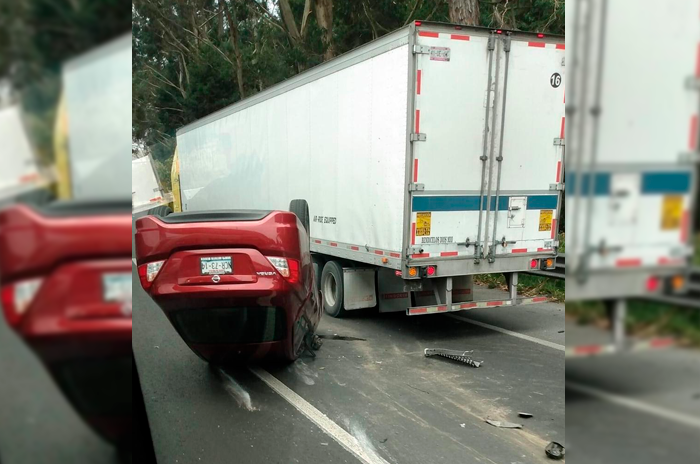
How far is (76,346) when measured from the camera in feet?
2.45

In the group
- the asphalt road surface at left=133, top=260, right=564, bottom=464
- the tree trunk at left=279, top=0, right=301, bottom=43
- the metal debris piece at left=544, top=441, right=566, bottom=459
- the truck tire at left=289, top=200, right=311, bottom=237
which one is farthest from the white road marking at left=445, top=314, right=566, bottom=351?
the tree trunk at left=279, top=0, right=301, bottom=43

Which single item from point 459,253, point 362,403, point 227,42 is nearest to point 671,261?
point 362,403

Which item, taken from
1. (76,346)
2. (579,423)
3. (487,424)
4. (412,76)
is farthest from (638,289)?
(412,76)

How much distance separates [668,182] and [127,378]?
2.51 ft

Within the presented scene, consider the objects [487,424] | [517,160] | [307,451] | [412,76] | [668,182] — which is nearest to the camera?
[668,182]

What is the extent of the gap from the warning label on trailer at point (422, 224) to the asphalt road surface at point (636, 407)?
5.64m

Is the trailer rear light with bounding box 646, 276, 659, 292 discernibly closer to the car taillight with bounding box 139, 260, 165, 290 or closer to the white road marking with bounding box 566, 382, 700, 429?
the white road marking with bounding box 566, 382, 700, 429

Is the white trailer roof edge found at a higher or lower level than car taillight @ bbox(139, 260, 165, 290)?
higher

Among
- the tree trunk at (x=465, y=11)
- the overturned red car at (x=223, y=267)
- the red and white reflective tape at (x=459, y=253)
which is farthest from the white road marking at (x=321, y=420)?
the tree trunk at (x=465, y=11)

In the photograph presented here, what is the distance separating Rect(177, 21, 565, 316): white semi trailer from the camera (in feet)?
20.6

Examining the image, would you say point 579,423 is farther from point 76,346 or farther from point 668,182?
point 76,346

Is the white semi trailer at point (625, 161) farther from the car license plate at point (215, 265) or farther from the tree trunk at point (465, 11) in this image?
the tree trunk at point (465, 11)

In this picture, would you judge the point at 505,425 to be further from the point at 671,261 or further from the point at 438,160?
the point at 671,261

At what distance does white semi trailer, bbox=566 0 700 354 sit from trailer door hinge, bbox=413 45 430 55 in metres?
5.55
